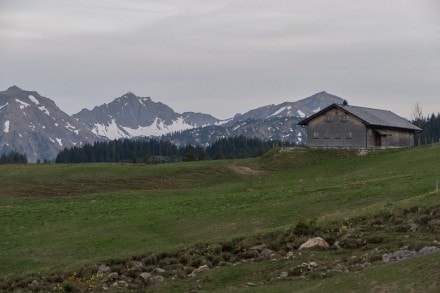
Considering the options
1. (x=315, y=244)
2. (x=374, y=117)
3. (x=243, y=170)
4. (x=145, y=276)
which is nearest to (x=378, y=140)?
(x=374, y=117)

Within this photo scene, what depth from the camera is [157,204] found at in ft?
162

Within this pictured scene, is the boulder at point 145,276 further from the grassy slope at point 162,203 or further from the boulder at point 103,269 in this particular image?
the grassy slope at point 162,203

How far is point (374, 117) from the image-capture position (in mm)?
96125

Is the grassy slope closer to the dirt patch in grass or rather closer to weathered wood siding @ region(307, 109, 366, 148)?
the dirt patch in grass

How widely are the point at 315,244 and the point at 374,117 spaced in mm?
67249

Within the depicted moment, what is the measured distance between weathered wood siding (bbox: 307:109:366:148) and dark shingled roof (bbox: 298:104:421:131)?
0.74 metres

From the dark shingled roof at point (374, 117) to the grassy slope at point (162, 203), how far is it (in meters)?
18.1

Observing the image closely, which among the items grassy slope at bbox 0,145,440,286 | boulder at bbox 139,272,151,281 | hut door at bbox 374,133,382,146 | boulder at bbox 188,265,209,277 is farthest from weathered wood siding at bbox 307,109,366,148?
boulder at bbox 139,272,151,281

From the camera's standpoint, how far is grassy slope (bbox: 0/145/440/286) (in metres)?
36.4

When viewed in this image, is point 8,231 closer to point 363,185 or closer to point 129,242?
point 129,242

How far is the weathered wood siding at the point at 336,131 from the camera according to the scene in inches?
3654

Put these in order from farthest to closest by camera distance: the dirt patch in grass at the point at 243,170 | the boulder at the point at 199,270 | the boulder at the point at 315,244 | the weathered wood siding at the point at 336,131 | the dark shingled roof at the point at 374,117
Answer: the dark shingled roof at the point at 374,117 < the weathered wood siding at the point at 336,131 < the dirt patch in grass at the point at 243,170 < the boulder at the point at 315,244 < the boulder at the point at 199,270

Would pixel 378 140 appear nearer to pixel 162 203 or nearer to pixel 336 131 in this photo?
pixel 336 131

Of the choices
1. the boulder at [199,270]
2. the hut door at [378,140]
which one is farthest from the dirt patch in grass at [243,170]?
the boulder at [199,270]
